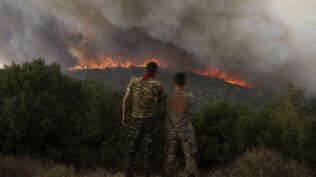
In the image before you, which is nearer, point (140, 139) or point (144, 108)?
Result: point (144, 108)

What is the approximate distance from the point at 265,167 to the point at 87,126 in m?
8.67

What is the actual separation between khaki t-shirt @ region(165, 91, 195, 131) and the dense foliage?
5.31 m

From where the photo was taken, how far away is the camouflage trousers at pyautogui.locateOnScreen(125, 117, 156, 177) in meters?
8.74

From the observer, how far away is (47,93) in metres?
17.0

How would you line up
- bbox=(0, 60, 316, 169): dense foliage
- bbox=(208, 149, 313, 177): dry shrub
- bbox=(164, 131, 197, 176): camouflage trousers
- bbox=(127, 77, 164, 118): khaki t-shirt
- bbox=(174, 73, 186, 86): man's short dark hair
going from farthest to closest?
bbox=(0, 60, 316, 169): dense foliage → bbox=(208, 149, 313, 177): dry shrub → bbox=(164, 131, 197, 176): camouflage trousers → bbox=(174, 73, 186, 86): man's short dark hair → bbox=(127, 77, 164, 118): khaki t-shirt

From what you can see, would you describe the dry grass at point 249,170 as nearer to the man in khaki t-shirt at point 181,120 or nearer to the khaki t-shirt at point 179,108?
the man in khaki t-shirt at point 181,120

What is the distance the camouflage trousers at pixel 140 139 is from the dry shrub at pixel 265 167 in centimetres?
235

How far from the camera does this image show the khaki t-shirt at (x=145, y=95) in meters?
8.65

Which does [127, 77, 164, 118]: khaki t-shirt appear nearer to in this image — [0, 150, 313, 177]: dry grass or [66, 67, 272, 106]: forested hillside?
[0, 150, 313, 177]: dry grass

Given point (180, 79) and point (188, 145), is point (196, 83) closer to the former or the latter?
point (188, 145)

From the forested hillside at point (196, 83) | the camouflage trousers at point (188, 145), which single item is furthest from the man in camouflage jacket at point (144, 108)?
the forested hillside at point (196, 83)

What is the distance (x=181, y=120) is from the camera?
886cm

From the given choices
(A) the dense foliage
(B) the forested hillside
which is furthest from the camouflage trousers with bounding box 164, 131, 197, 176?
(B) the forested hillside

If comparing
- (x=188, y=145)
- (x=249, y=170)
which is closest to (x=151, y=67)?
(x=188, y=145)
